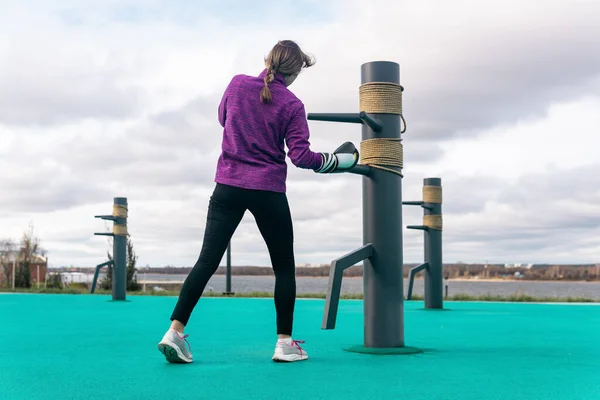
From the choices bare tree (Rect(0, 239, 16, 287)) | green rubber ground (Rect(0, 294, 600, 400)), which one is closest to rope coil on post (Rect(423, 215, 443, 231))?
green rubber ground (Rect(0, 294, 600, 400))

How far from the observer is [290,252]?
378 centimetres

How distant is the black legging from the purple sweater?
0.21 ft

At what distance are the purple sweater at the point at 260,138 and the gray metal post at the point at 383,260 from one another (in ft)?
1.88

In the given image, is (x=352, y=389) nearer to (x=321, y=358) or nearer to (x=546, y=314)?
(x=321, y=358)

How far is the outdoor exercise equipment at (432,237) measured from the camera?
808cm

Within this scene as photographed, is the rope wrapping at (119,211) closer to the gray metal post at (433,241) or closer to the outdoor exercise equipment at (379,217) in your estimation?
the gray metal post at (433,241)

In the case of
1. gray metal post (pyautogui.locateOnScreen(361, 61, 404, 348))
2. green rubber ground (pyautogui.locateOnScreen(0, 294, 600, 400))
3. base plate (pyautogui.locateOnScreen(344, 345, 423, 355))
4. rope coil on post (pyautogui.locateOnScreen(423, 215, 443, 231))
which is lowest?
green rubber ground (pyautogui.locateOnScreen(0, 294, 600, 400))

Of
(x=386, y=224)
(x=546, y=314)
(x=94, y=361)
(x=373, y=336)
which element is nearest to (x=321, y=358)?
(x=373, y=336)

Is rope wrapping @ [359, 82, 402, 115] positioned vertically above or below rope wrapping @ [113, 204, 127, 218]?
above

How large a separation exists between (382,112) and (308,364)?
1.57 m

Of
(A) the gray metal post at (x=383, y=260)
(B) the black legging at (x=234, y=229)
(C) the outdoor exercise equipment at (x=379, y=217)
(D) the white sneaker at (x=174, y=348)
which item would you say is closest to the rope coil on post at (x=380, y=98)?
(C) the outdoor exercise equipment at (x=379, y=217)

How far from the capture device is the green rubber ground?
272cm

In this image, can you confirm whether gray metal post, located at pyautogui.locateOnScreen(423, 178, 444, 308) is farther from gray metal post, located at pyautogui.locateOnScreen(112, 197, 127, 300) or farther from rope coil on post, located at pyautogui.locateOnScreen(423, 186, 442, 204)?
gray metal post, located at pyautogui.locateOnScreen(112, 197, 127, 300)

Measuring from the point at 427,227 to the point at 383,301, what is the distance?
423cm
